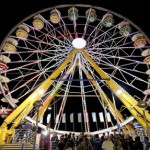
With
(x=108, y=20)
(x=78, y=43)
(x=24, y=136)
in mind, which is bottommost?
(x=24, y=136)

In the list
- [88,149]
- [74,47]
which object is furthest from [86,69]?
[88,149]

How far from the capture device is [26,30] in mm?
15102

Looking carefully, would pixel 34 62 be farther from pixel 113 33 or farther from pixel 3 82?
pixel 113 33

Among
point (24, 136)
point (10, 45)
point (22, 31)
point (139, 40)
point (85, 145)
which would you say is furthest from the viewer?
point (139, 40)

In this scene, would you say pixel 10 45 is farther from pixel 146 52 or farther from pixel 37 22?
pixel 146 52

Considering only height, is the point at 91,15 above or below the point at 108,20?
above

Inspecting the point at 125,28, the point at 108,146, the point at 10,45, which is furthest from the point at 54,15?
the point at 108,146

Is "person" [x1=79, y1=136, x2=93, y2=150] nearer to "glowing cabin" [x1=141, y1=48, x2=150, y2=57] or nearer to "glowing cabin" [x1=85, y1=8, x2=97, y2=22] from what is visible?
"glowing cabin" [x1=141, y1=48, x2=150, y2=57]

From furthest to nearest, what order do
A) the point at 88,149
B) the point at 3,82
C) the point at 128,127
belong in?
the point at 128,127 < the point at 3,82 < the point at 88,149

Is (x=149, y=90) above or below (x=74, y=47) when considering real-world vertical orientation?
below

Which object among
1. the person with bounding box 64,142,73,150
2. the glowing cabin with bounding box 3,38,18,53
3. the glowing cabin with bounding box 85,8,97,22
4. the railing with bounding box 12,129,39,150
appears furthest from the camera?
the glowing cabin with bounding box 85,8,97,22

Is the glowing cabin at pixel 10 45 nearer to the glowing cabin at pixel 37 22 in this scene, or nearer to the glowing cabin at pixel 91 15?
the glowing cabin at pixel 37 22

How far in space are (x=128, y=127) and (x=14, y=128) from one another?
10406mm

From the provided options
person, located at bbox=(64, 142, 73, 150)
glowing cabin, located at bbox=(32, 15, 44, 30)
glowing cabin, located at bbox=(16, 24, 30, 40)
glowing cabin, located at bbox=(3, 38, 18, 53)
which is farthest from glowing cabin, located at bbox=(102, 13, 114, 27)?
person, located at bbox=(64, 142, 73, 150)
